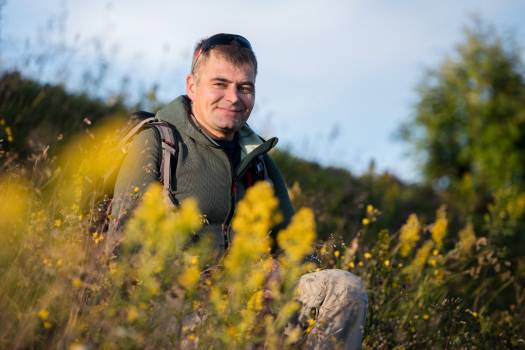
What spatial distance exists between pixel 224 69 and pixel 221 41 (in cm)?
16

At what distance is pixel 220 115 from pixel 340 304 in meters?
1.26

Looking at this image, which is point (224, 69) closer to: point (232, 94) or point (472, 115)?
point (232, 94)

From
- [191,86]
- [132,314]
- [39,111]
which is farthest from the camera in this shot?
[39,111]

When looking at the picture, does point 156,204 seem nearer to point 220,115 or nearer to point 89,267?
point 89,267

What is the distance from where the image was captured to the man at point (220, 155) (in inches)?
119

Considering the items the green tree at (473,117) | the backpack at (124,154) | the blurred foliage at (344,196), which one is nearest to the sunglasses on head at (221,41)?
the backpack at (124,154)

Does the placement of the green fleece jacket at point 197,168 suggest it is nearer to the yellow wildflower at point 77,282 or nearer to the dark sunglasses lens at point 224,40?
the dark sunglasses lens at point 224,40

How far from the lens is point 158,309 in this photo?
206 cm

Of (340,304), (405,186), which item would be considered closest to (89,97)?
(340,304)

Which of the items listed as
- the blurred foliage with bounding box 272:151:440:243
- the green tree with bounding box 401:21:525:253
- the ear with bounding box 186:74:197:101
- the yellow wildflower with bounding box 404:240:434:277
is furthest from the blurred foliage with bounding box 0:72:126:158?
the green tree with bounding box 401:21:525:253

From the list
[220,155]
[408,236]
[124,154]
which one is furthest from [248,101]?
[408,236]

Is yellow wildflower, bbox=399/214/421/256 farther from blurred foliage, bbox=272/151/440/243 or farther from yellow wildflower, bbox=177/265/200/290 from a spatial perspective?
yellow wildflower, bbox=177/265/200/290

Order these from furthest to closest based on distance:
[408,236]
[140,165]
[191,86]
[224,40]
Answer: [408,236] → [191,86] → [224,40] → [140,165]

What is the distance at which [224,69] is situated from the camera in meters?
3.63
